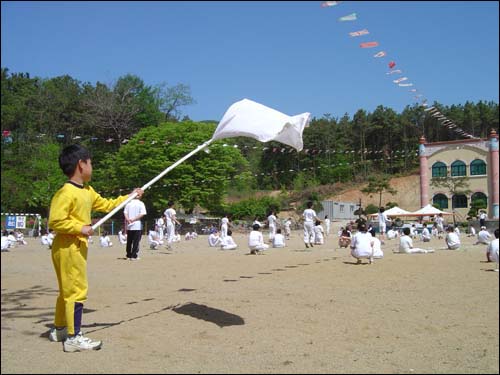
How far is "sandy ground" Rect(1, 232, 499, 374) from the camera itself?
4.29m

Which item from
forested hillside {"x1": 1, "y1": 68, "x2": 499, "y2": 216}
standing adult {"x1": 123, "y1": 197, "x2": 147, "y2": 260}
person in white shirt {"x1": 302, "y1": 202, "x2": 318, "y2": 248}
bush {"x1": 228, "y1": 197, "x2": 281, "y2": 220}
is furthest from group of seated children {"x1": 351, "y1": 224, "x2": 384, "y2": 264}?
bush {"x1": 228, "y1": 197, "x2": 281, "y2": 220}

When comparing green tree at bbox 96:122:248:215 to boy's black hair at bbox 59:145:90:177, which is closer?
boy's black hair at bbox 59:145:90:177

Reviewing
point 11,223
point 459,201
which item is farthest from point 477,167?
point 11,223

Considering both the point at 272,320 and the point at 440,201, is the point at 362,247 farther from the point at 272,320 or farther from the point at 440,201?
the point at 440,201

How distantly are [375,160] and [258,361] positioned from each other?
6985 cm

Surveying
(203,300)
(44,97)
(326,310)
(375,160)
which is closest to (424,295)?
(326,310)

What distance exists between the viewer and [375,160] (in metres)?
71.2

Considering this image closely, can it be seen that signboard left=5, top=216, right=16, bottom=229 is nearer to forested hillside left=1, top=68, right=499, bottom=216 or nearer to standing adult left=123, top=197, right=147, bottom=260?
forested hillside left=1, top=68, right=499, bottom=216

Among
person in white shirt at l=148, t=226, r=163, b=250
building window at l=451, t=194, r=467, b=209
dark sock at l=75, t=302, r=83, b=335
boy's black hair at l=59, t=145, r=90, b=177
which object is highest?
building window at l=451, t=194, r=467, b=209

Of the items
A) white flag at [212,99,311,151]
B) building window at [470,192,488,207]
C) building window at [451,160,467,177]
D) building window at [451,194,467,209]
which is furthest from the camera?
building window at [451,194,467,209]

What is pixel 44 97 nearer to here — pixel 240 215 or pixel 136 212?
pixel 240 215

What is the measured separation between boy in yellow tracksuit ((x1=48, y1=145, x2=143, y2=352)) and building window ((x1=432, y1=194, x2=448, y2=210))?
183 feet

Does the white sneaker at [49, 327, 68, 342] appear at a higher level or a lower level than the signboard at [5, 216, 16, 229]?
lower

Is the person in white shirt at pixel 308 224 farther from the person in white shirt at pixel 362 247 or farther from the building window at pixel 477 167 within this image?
the building window at pixel 477 167
